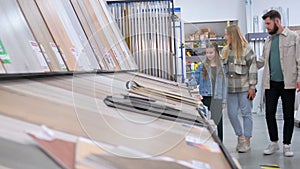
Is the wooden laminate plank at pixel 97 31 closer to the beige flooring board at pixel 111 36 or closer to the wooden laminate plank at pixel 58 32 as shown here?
the beige flooring board at pixel 111 36

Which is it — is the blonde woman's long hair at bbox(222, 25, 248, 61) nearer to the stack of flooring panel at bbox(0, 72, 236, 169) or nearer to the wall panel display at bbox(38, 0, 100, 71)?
the wall panel display at bbox(38, 0, 100, 71)

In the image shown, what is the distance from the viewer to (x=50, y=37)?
61.4 inches

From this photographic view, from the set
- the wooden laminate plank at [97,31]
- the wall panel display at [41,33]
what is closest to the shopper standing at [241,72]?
the wooden laminate plank at [97,31]

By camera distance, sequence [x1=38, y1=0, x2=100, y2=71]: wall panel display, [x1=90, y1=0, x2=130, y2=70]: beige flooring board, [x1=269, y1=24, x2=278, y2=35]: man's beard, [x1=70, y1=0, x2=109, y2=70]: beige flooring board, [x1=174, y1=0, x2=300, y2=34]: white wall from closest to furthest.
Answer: [x1=38, y1=0, x2=100, y2=71]: wall panel display → [x1=70, y1=0, x2=109, y2=70]: beige flooring board → [x1=90, y1=0, x2=130, y2=70]: beige flooring board → [x1=269, y1=24, x2=278, y2=35]: man's beard → [x1=174, y1=0, x2=300, y2=34]: white wall

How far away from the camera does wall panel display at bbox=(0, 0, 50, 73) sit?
1063 mm

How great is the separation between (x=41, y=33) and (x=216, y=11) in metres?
8.58

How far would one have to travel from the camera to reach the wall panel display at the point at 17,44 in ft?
3.49

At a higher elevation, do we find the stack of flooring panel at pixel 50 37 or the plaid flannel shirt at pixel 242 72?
the stack of flooring panel at pixel 50 37

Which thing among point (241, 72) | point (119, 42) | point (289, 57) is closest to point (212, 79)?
point (119, 42)

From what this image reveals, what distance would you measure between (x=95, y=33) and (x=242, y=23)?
25.5ft

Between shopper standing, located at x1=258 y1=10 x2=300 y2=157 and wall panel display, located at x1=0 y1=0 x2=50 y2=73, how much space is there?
124 inches

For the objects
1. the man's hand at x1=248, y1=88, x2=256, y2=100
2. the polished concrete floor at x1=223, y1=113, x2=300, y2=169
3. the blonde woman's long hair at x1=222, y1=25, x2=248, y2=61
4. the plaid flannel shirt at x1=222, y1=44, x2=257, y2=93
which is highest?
the blonde woman's long hair at x1=222, y1=25, x2=248, y2=61

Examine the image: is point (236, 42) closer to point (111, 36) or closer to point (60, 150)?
point (111, 36)

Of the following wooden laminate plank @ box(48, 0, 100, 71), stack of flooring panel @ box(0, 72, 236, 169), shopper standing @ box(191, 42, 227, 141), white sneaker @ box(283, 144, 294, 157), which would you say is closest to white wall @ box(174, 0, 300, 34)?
shopper standing @ box(191, 42, 227, 141)
